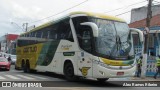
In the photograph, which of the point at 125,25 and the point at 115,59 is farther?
the point at 125,25

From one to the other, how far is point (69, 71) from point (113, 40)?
3465mm

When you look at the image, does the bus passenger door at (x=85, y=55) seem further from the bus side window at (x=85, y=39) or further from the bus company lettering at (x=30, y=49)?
the bus company lettering at (x=30, y=49)

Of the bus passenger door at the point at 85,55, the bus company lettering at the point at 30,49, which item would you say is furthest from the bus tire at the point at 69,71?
the bus company lettering at the point at 30,49

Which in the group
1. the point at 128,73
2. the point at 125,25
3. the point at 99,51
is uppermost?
the point at 125,25

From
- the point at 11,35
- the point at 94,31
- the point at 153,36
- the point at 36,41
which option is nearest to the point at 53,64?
the point at 36,41

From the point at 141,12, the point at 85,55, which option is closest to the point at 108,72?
the point at 85,55

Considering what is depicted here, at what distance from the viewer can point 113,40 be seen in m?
16.1

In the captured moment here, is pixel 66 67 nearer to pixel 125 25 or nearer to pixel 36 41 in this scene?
pixel 125 25

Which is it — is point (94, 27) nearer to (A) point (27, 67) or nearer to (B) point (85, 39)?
(B) point (85, 39)

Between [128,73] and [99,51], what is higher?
[99,51]

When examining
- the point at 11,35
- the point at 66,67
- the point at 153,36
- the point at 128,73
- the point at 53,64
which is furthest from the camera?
the point at 11,35

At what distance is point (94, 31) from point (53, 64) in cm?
616

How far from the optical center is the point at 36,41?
80.8ft

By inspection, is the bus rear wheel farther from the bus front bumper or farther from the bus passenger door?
the bus front bumper
